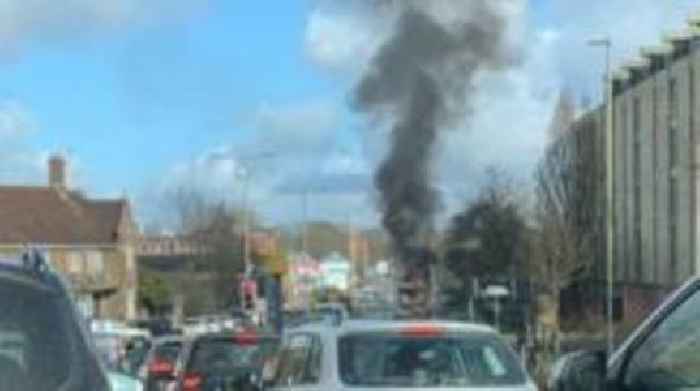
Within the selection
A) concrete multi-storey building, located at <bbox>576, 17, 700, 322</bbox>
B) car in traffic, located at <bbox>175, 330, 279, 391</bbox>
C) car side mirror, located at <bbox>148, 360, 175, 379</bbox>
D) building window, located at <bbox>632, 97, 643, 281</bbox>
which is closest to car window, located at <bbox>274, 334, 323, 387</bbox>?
car in traffic, located at <bbox>175, 330, 279, 391</bbox>

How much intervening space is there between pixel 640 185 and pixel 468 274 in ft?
27.7

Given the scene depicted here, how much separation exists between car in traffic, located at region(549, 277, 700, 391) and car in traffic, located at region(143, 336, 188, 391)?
19087mm

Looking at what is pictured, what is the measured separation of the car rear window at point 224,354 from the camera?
24453 mm

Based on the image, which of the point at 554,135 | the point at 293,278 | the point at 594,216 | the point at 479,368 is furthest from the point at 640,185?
the point at 479,368

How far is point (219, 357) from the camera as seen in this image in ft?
81.5

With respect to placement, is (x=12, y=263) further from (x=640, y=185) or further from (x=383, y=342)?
(x=640, y=185)

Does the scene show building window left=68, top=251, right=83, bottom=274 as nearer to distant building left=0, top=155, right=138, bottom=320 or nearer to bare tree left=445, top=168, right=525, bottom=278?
distant building left=0, top=155, right=138, bottom=320

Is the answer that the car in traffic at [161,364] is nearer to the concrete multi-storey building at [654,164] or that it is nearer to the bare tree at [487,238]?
the concrete multi-storey building at [654,164]

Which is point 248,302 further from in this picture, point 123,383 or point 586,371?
point 586,371

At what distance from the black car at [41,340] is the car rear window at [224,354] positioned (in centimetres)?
1721

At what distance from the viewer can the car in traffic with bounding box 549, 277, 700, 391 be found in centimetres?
771

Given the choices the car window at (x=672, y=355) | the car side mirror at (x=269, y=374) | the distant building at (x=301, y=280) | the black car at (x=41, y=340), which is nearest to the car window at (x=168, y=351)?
the car side mirror at (x=269, y=374)

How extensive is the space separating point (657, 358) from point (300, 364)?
27.0 ft

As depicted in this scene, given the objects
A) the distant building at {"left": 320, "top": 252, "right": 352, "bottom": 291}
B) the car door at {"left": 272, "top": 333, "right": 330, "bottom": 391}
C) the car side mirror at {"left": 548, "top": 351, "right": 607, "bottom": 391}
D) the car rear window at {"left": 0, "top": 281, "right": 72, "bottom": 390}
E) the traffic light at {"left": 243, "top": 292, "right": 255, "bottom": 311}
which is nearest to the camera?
the car rear window at {"left": 0, "top": 281, "right": 72, "bottom": 390}
